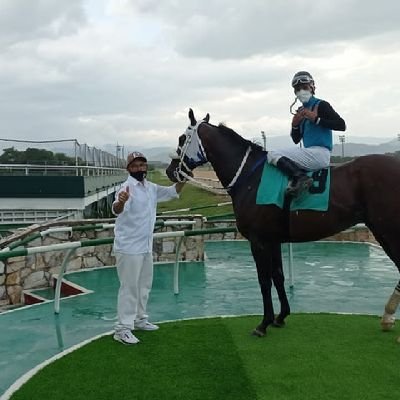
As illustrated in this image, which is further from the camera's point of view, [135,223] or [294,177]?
[135,223]

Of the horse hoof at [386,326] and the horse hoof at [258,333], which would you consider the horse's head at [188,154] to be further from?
the horse hoof at [386,326]

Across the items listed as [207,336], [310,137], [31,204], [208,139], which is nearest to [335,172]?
[310,137]

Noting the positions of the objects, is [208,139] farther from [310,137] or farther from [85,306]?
[85,306]

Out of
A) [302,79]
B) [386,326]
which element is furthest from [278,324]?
[302,79]

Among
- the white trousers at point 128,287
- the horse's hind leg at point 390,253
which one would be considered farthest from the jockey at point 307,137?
the white trousers at point 128,287

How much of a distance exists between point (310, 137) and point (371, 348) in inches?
73.3

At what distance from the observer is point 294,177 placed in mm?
4730

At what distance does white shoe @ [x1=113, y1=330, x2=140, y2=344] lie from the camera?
491 cm

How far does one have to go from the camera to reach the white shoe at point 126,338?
4.91 meters

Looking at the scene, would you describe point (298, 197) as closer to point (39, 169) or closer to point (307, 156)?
point (307, 156)

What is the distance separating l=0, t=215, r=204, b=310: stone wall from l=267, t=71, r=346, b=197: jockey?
4.58 m

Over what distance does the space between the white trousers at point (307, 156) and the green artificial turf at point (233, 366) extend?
5.02ft

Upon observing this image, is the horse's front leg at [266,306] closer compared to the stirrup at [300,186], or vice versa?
the stirrup at [300,186]

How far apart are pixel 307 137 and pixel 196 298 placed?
10.2 ft
